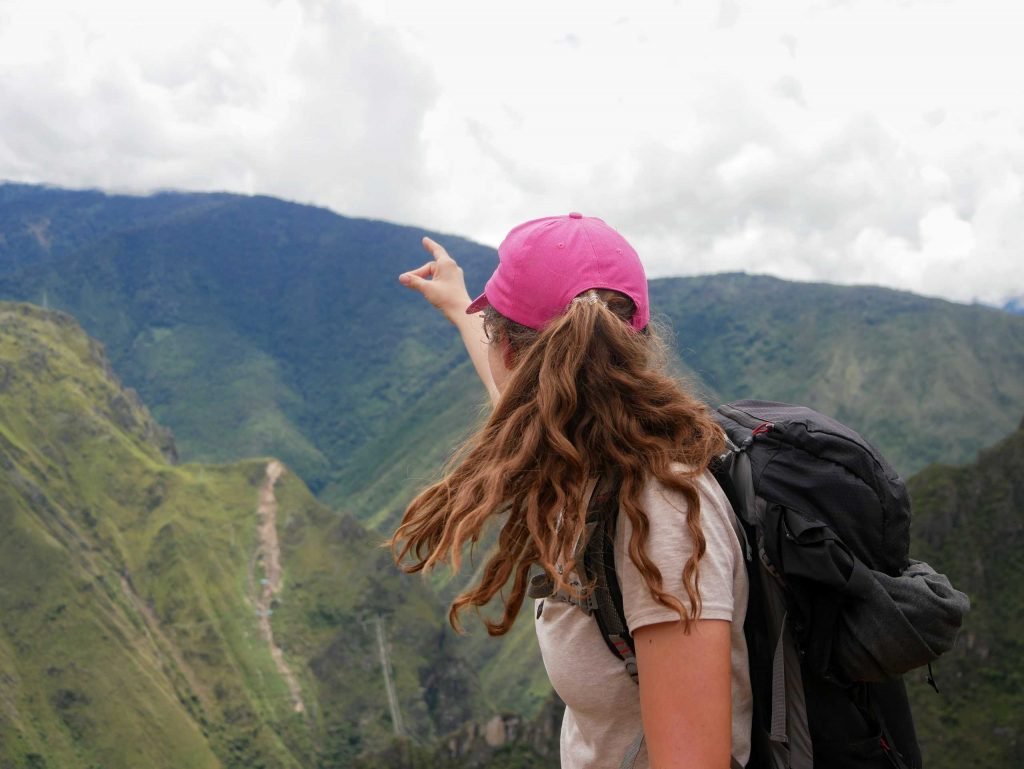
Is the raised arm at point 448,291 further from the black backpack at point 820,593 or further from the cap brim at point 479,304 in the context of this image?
the black backpack at point 820,593

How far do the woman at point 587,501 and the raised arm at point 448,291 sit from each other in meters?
1.82

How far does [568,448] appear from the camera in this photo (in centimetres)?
359

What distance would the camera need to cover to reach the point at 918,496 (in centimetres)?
10944

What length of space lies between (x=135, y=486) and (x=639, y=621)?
178 m

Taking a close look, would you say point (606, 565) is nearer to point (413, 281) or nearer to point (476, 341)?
point (476, 341)

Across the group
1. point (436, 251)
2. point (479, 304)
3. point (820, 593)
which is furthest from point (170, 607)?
point (820, 593)

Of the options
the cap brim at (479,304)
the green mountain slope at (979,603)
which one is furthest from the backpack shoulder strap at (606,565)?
the green mountain slope at (979,603)

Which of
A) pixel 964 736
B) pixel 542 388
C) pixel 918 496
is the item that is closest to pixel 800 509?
pixel 542 388

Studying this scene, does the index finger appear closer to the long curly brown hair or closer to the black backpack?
the long curly brown hair

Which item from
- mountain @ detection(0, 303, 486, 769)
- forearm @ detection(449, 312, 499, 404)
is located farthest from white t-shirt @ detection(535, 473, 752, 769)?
mountain @ detection(0, 303, 486, 769)

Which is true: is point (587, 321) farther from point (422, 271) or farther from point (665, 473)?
point (422, 271)

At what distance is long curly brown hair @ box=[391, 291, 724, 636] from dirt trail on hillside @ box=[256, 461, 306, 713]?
15142 centimetres

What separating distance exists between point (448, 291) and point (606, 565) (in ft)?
11.3

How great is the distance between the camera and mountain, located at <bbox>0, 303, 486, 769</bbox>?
400 ft
